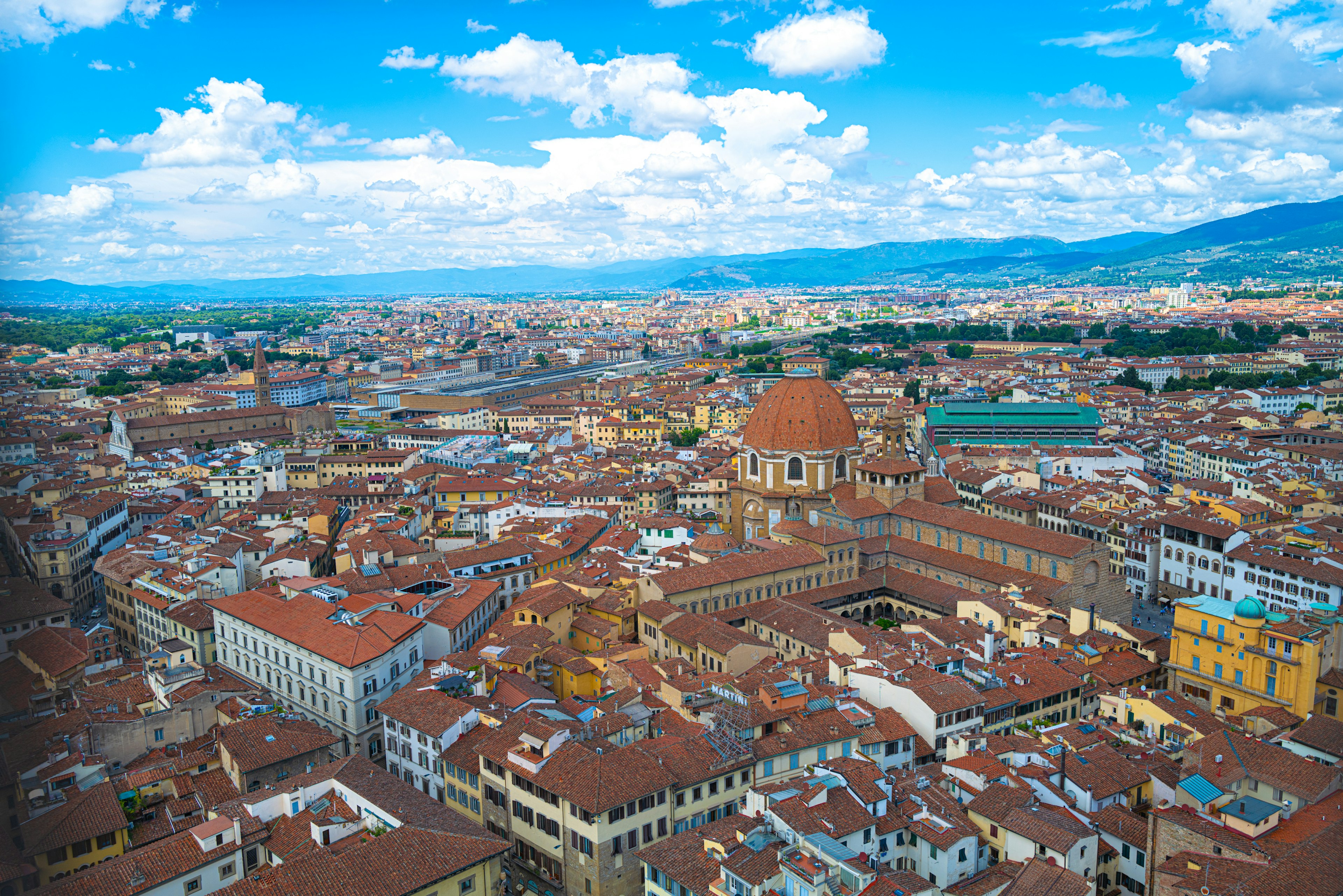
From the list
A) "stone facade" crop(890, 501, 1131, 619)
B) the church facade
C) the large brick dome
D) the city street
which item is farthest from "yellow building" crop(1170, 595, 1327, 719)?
the large brick dome

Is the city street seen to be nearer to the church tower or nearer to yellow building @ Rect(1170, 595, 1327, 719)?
yellow building @ Rect(1170, 595, 1327, 719)

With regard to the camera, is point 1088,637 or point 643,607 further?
point 643,607

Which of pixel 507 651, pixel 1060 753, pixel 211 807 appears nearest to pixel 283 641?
pixel 507 651

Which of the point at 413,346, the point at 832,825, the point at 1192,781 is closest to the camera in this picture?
the point at 832,825

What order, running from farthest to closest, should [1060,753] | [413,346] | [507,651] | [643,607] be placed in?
[413,346] < [643,607] < [507,651] < [1060,753]

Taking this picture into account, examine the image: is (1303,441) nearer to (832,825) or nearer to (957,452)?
(957,452)

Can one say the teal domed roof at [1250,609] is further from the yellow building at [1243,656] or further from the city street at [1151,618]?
the city street at [1151,618]

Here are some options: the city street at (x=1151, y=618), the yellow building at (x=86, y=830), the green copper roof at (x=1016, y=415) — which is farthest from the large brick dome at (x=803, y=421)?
the yellow building at (x=86, y=830)
